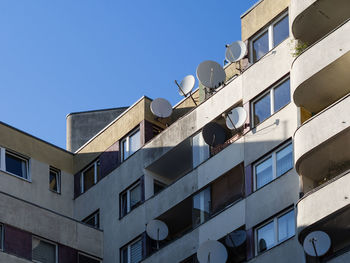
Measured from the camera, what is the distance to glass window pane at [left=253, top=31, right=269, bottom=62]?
44906mm

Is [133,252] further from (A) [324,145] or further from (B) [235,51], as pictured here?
(A) [324,145]

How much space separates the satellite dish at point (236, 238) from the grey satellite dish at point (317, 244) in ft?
14.2

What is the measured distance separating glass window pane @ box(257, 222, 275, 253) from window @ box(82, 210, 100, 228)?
1095 cm

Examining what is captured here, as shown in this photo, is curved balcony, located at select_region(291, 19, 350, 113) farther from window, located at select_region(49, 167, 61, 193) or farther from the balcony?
window, located at select_region(49, 167, 61, 193)

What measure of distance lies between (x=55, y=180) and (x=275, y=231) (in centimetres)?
1445

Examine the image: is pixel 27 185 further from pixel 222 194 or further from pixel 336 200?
pixel 336 200

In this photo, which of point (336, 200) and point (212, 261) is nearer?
point (336, 200)

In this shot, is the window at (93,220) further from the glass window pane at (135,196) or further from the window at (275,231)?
the window at (275,231)

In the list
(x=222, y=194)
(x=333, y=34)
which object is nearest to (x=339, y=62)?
(x=333, y=34)

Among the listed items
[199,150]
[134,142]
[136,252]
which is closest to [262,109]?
[199,150]

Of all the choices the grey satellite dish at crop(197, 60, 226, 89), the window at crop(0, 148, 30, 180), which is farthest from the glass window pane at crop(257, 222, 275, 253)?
the window at crop(0, 148, 30, 180)

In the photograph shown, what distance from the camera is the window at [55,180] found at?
51.4 m

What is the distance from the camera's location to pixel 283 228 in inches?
1580

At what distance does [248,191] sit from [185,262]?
162 inches
